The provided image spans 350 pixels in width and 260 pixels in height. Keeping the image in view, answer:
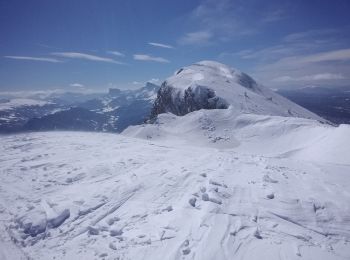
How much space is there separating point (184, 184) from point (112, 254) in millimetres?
4518

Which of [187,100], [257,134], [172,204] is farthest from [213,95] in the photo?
[172,204]

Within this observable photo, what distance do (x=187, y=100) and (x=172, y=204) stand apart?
30057 millimetres

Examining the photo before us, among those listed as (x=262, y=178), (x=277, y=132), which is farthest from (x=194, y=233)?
(x=277, y=132)

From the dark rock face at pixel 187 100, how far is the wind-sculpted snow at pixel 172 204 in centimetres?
1705

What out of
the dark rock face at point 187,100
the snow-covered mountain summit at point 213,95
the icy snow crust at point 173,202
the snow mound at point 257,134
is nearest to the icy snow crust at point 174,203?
the icy snow crust at point 173,202

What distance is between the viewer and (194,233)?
304 inches

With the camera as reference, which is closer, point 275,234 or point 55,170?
point 275,234

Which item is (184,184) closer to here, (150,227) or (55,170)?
(150,227)

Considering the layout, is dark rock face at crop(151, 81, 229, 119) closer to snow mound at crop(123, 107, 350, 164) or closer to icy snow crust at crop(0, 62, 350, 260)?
snow mound at crop(123, 107, 350, 164)

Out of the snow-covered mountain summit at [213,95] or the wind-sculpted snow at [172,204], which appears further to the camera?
the snow-covered mountain summit at [213,95]

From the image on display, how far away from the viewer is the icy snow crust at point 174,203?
7.36 metres

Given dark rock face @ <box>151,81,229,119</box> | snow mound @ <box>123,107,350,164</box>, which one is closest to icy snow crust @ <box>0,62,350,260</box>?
snow mound @ <box>123,107,350,164</box>

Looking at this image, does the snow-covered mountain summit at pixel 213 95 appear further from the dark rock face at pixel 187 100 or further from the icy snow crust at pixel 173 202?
the icy snow crust at pixel 173 202

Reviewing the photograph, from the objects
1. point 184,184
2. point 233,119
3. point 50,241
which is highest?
point 233,119
